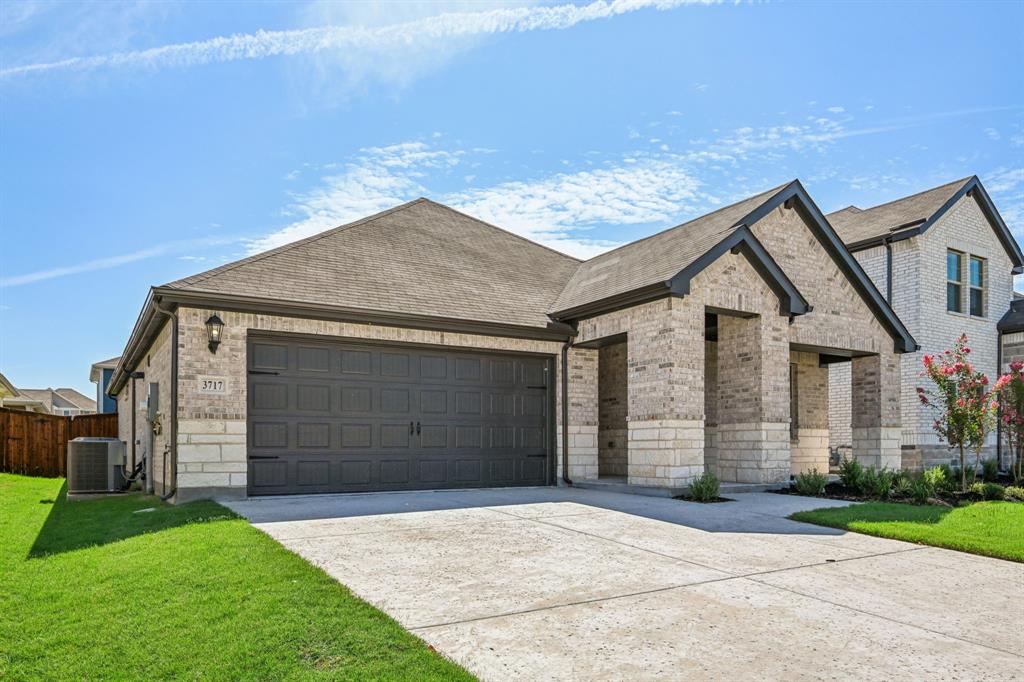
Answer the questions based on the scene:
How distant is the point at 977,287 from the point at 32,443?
2791 centimetres

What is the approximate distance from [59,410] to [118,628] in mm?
63665

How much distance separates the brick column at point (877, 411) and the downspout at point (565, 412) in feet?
20.9

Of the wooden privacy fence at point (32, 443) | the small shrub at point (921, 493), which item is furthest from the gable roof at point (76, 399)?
the small shrub at point (921, 493)

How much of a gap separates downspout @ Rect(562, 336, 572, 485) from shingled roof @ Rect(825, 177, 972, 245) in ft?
32.5

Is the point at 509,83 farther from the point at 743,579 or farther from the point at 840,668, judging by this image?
the point at 840,668

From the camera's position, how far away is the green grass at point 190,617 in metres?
4.14

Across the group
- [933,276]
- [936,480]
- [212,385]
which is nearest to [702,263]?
[936,480]

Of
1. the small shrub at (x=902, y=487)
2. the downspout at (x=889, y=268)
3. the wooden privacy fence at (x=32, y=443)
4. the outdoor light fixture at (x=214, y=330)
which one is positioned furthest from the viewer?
the wooden privacy fence at (x=32, y=443)

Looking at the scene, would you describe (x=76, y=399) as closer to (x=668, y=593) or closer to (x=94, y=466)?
(x=94, y=466)

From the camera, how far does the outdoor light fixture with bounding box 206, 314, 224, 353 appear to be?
427 inches

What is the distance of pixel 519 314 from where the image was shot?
14047 millimetres

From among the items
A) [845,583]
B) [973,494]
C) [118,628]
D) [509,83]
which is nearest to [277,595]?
[118,628]

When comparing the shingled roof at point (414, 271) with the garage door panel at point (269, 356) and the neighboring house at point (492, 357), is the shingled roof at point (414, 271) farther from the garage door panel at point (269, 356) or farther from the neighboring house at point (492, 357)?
the garage door panel at point (269, 356)

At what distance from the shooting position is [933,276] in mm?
18344
